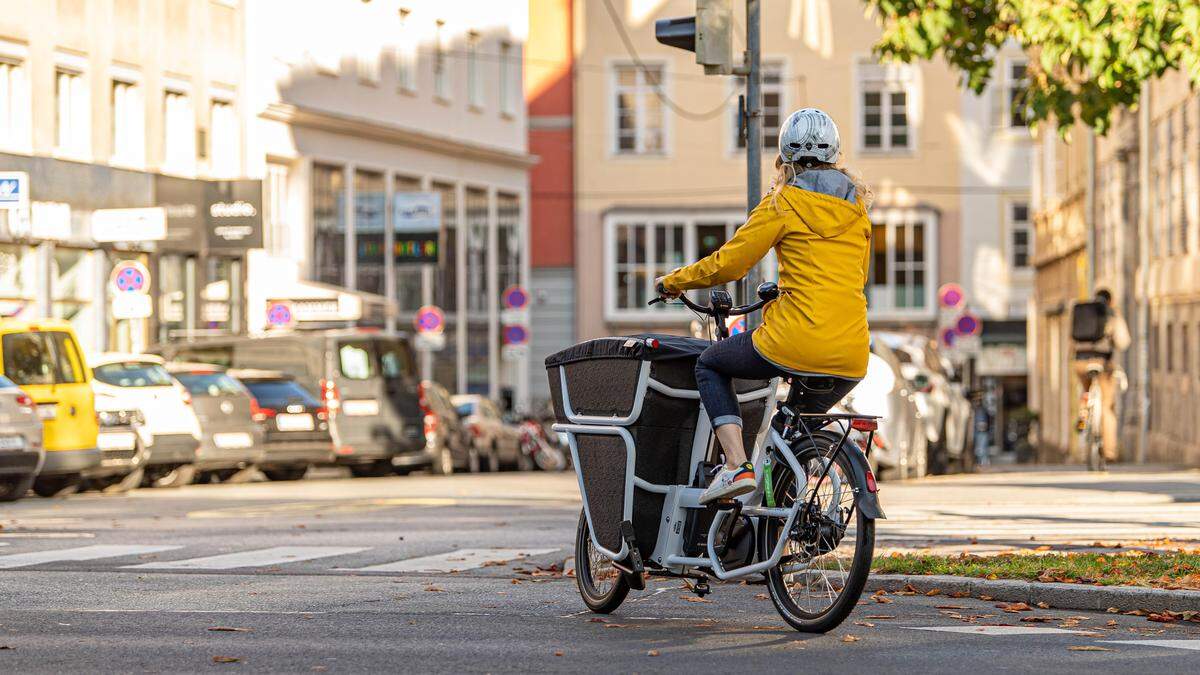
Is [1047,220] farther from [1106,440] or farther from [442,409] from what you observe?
[442,409]

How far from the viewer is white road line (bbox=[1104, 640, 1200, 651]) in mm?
8438

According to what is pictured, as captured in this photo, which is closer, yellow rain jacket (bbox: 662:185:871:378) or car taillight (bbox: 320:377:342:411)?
yellow rain jacket (bbox: 662:185:871:378)

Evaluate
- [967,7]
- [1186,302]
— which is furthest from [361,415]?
[967,7]

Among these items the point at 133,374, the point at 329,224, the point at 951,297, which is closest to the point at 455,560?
the point at 133,374

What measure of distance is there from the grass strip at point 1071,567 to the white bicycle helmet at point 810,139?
7.93 feet

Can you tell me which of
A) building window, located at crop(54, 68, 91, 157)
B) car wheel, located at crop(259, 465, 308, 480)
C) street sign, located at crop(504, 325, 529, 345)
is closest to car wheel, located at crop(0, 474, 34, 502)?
car wheel, located at crop(259, 465, 308, 480)

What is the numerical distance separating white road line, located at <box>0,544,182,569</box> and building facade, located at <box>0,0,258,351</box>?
736 inches

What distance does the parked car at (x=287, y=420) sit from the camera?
95.3 ft

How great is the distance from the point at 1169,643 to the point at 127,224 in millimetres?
30041

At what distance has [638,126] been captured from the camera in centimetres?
6850

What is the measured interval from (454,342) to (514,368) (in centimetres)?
320

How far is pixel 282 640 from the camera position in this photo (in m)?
8.81

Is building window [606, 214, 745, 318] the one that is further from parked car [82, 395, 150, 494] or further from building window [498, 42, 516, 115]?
parked car [82, 395, 150, 494]

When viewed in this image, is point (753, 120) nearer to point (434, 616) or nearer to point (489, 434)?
point (434, 616)
